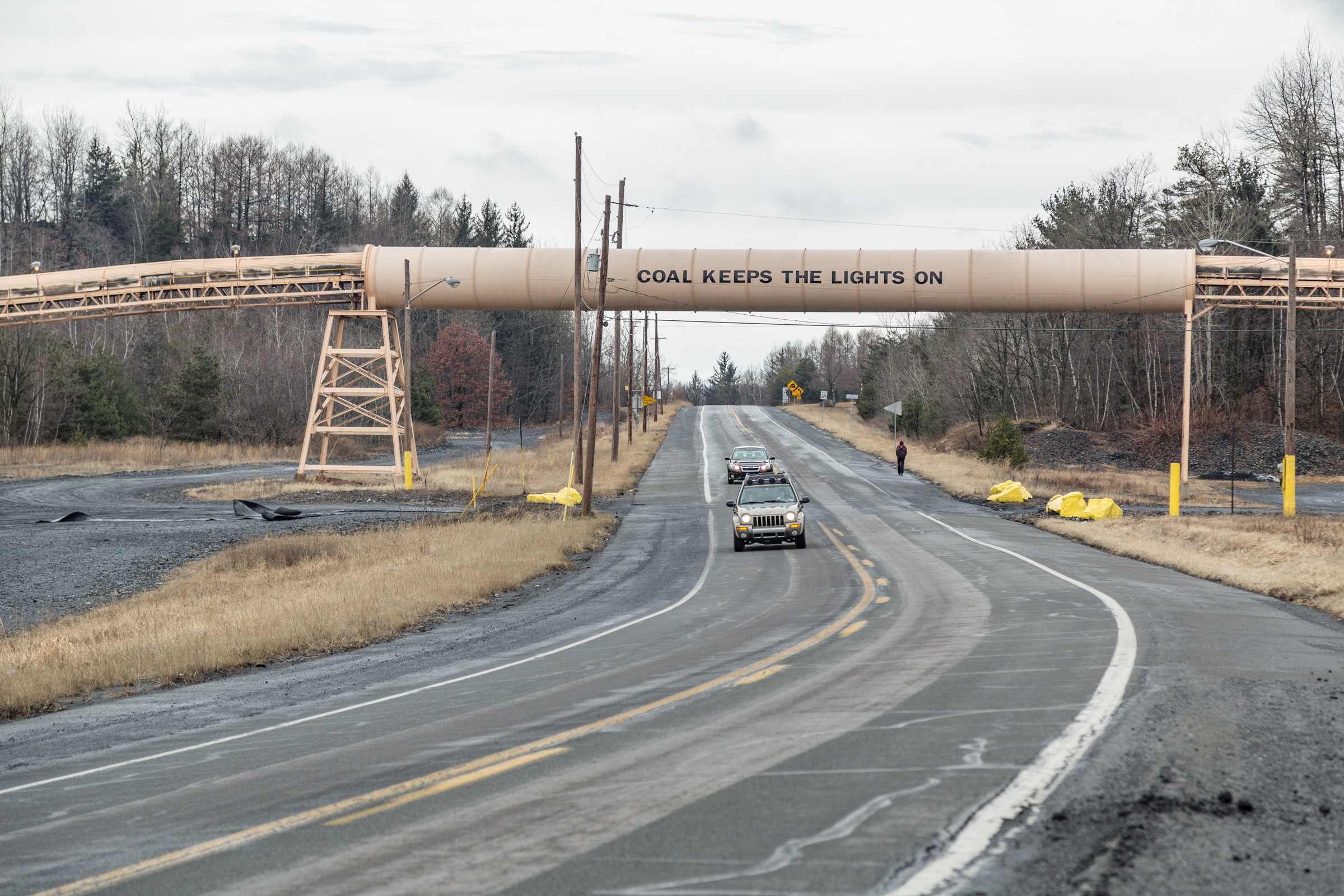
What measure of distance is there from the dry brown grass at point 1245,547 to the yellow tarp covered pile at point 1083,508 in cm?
84

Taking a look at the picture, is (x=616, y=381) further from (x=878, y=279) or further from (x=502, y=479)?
(x=878, y=279)

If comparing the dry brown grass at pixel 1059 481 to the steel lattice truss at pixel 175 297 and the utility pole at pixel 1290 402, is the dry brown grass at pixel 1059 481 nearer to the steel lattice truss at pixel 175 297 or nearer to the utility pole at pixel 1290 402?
the utility pole at pixel 1290 402

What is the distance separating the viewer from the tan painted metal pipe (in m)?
35.8

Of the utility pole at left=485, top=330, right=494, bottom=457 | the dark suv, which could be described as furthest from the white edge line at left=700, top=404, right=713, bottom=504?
the utility pole at left=485, top=330, right=494, bottom=457

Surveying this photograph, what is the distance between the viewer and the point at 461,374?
104m

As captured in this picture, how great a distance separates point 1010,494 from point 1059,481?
7788mm

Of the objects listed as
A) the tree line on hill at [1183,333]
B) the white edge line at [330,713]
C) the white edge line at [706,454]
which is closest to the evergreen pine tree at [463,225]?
the white edge line at [706,454]

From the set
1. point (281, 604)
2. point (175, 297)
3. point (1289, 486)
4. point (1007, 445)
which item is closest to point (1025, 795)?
point (281, 604)

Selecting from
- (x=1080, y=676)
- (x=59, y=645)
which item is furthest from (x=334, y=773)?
(x=59, y=645)

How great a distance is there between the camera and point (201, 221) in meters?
96.8

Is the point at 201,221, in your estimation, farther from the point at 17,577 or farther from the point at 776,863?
the point at 776,863

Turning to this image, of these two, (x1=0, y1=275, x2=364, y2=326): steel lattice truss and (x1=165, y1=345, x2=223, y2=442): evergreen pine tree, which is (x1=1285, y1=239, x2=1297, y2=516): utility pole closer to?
(x1=0, y1=275, x2=364, y2=326): steel lattice truss

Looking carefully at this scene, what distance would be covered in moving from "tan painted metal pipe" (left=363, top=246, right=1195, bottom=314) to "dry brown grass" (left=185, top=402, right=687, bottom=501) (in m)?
8.35

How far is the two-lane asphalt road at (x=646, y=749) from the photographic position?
5.13 m
